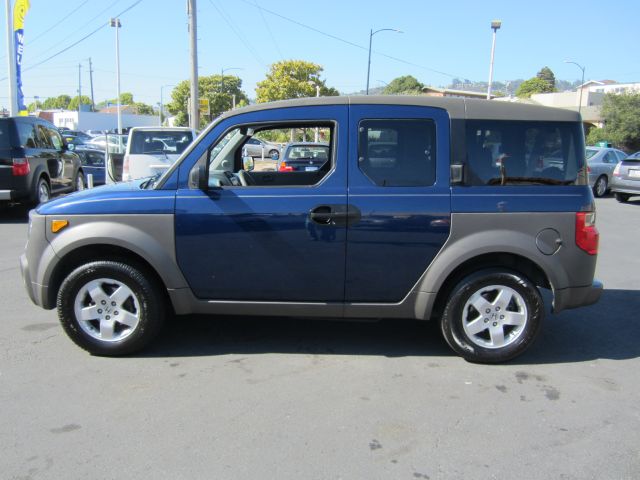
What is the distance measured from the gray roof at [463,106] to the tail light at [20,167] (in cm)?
778

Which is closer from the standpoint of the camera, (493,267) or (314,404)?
(314,404)

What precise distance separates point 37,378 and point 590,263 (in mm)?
4162

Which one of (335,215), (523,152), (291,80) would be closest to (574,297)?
(523,152)

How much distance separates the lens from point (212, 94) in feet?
257

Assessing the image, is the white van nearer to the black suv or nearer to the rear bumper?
the black suv

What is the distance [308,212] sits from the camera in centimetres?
408

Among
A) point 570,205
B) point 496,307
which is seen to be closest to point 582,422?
point 496,307

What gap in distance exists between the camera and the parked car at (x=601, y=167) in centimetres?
1772

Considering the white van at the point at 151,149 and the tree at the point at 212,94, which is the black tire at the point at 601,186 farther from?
the tree at the point at 212,94

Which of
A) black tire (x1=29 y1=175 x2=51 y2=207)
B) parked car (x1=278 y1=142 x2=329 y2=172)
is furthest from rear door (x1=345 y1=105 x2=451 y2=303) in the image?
black tire (x1=29 y1=175 x2=51 y2=207)

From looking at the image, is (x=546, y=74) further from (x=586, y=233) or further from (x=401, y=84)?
(x=586, y=233)

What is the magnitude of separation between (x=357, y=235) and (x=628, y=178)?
560 inches

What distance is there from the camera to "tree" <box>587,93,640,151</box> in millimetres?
43719

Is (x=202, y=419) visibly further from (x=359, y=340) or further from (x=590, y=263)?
(x=590, y=263)
